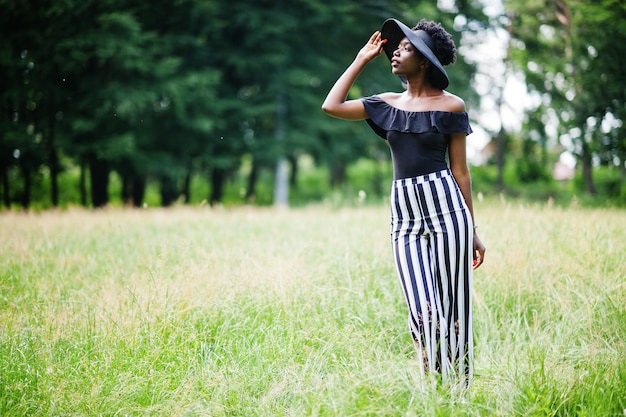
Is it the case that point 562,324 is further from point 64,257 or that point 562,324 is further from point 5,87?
point 5,87

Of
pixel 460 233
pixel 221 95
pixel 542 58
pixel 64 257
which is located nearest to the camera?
pixel 460 233

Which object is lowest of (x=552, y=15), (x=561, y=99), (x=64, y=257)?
(x=64, y=257)

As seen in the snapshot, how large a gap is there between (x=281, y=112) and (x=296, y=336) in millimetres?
15144

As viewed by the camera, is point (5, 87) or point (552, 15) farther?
point (552, 15)

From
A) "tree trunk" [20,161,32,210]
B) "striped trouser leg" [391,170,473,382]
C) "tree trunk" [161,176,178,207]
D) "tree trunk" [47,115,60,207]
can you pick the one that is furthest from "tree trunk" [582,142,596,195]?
"tree trunk" [20,161,32,210]

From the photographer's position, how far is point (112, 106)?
14281mm

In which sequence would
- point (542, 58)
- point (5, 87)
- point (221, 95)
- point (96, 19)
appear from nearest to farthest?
point (96, 19) → point (5, 87) → point (542, 58) → point (221, 95)

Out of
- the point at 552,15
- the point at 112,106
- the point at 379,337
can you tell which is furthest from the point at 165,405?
the point at 552,15

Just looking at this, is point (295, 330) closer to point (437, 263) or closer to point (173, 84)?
point (437, 263)

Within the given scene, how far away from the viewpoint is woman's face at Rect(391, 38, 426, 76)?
3.03 metres

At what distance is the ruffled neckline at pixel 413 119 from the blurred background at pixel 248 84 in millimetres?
10001

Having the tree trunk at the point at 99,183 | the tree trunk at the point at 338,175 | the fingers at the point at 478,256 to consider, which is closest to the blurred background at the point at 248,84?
the tree trunk at the point at 99,183

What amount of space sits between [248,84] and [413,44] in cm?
1711

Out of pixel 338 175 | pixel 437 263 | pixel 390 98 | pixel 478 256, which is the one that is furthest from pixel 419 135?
pixel 338 175
